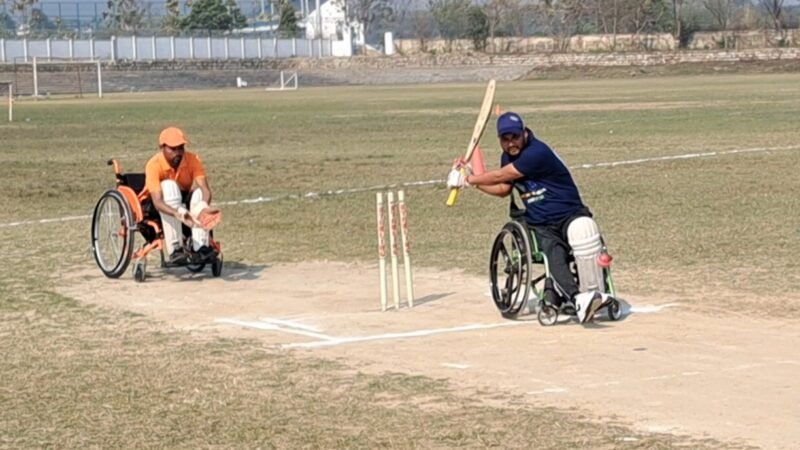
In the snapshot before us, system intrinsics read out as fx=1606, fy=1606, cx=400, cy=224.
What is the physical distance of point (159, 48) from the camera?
124m

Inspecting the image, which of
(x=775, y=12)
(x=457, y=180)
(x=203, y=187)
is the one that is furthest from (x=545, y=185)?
(x=775, y=12)

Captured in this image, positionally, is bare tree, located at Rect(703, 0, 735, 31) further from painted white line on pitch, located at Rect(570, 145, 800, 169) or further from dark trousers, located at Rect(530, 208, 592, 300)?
dark trousers, located at Rect(530, 208, 592, 300)

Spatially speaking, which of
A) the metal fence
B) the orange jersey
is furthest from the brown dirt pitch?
the metal fence

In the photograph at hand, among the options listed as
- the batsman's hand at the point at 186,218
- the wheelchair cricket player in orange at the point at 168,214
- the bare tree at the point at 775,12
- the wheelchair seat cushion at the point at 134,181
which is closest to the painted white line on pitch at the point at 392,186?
the wheelchair seat cushion at the point at 134,181

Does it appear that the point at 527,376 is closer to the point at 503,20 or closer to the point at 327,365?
the point at 327,365

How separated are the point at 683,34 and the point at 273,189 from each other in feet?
357

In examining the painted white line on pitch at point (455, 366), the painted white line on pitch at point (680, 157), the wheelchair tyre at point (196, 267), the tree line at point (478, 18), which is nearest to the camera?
the painted white line on pitch at point (455, 366)

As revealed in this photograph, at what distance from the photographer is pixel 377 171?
27203mm

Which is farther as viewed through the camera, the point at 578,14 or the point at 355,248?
the point at 578,14

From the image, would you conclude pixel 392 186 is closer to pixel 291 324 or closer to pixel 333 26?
pixel 291 324

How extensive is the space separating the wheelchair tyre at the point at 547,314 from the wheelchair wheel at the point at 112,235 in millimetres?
4264

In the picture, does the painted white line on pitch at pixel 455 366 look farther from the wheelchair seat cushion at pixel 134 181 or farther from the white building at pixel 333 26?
the white building at pixel 333 26

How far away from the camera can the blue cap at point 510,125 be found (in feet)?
38.2

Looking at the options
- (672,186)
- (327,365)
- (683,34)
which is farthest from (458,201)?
(683,34)
